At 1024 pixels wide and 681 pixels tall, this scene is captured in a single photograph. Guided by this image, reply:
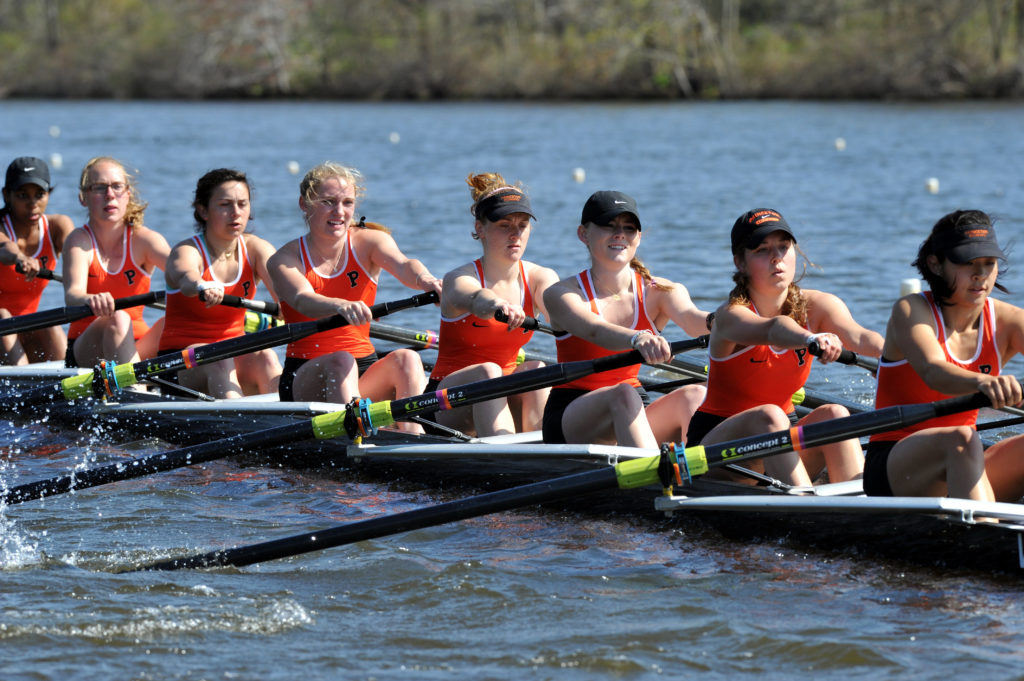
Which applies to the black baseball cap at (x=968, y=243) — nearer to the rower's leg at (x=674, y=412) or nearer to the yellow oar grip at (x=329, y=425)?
the rower's leg at (x=674, y=412)

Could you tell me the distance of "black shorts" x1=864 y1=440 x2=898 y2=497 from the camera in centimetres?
479

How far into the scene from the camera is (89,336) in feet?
25.5

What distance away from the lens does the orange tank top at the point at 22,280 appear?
27.8 feet

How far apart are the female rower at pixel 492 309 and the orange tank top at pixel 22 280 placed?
3381mm

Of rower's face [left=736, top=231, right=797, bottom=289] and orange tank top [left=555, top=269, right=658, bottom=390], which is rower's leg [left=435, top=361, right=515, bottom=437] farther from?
rower's face [left=736, top=231, right=797, bottom=289]

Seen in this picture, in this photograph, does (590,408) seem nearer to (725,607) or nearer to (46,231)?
(725,607)

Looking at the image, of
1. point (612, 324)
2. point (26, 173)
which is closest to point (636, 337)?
point (612, 324)

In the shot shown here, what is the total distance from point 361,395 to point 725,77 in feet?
104

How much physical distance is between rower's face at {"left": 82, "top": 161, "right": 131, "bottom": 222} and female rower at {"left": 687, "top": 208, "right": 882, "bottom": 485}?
3881mm

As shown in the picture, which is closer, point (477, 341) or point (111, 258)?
point (477, 341)

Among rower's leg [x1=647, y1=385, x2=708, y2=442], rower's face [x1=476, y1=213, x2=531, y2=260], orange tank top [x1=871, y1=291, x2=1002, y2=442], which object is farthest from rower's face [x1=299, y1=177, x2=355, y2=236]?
orange tank top [x1=871, y1=291, x2=1002, y2=442]

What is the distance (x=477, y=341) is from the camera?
628cm

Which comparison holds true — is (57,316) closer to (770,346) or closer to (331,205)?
(331,205)

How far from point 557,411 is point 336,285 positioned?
1.61 m
